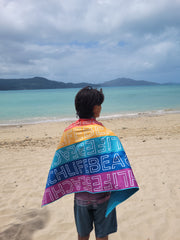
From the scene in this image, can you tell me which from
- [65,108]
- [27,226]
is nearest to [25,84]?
[65,108]

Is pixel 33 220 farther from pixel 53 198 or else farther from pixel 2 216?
pixel 53 198

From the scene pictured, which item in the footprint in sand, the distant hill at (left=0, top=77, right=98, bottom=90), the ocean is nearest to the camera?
the footprint in sand

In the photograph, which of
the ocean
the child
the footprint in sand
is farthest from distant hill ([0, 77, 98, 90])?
the child

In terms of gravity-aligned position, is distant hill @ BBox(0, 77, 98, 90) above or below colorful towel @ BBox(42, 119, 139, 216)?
above

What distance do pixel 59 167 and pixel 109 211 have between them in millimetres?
640

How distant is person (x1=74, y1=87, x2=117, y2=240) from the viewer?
1.84m

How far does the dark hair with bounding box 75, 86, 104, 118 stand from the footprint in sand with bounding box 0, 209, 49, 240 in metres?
2.29

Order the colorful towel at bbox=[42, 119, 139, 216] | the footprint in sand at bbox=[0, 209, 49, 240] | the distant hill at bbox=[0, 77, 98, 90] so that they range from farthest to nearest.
→ 1. the distant hill at bbox=[0, 77, 98, 90]
2. the footprint in sand at bbox=[0, 209, 49, 240]
3. the colorful towel at bbox=[42, 119, 139, 216]

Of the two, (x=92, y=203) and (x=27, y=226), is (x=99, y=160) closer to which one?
(x=92, y=203)

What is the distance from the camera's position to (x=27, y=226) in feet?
10.4

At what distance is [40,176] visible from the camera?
201 inches

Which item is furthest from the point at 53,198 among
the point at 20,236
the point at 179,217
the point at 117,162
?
the point at 179,217

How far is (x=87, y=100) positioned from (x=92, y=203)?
3.26 feet

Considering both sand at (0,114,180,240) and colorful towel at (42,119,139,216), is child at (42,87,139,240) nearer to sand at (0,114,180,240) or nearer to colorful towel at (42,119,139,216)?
colorful towel at (42,119,139,216)
